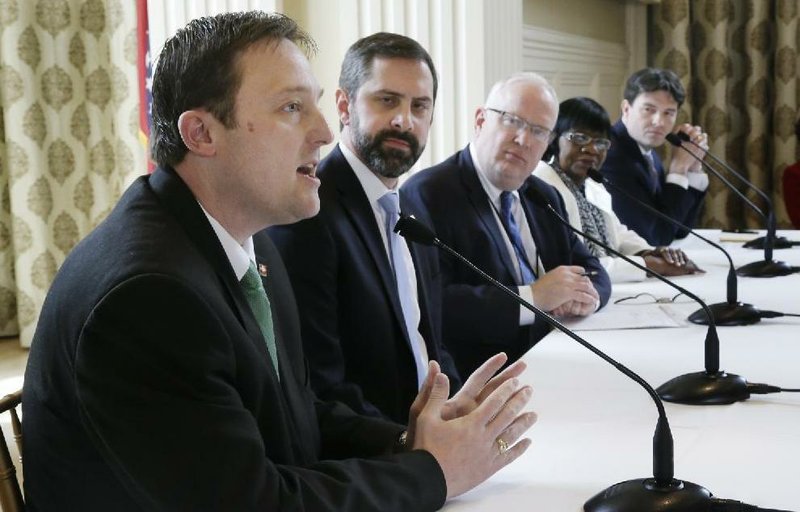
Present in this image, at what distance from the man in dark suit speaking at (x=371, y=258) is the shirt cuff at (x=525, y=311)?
267 millimetres

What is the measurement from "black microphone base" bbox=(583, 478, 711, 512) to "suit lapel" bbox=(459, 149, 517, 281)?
146 cm

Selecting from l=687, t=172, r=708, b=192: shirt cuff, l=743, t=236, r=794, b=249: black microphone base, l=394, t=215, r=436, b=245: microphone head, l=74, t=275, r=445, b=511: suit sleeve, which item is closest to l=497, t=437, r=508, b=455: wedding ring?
l=74, t=275, r=445, b=511: suit sleeve

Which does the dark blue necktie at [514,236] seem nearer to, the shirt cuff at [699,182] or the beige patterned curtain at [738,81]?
the shirt cuff at [699,182]

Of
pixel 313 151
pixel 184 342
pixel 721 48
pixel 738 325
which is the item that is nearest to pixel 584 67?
pixel 721 48

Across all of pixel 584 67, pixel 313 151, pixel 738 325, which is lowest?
pixel 738 325

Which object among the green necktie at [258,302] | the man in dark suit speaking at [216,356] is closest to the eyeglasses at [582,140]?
the man in dark suit speaking at [216,356]

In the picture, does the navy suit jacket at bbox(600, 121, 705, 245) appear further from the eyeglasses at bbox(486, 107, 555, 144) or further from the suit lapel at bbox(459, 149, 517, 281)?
the suit lapel at bbox(459, 149, 517, 281)

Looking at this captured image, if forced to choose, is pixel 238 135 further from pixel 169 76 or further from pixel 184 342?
pixel 184 342

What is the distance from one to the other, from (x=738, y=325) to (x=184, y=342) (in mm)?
1498

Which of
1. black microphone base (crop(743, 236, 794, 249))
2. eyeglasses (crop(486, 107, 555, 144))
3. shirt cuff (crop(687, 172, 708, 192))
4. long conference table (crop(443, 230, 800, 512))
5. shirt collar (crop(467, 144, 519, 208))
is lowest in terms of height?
long conference table (crop(443, 230, 800, 512))

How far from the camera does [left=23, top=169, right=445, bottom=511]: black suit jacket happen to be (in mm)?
953

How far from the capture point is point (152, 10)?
3.54 meters

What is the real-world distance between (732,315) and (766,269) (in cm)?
80

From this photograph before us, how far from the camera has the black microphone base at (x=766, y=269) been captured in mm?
2850
